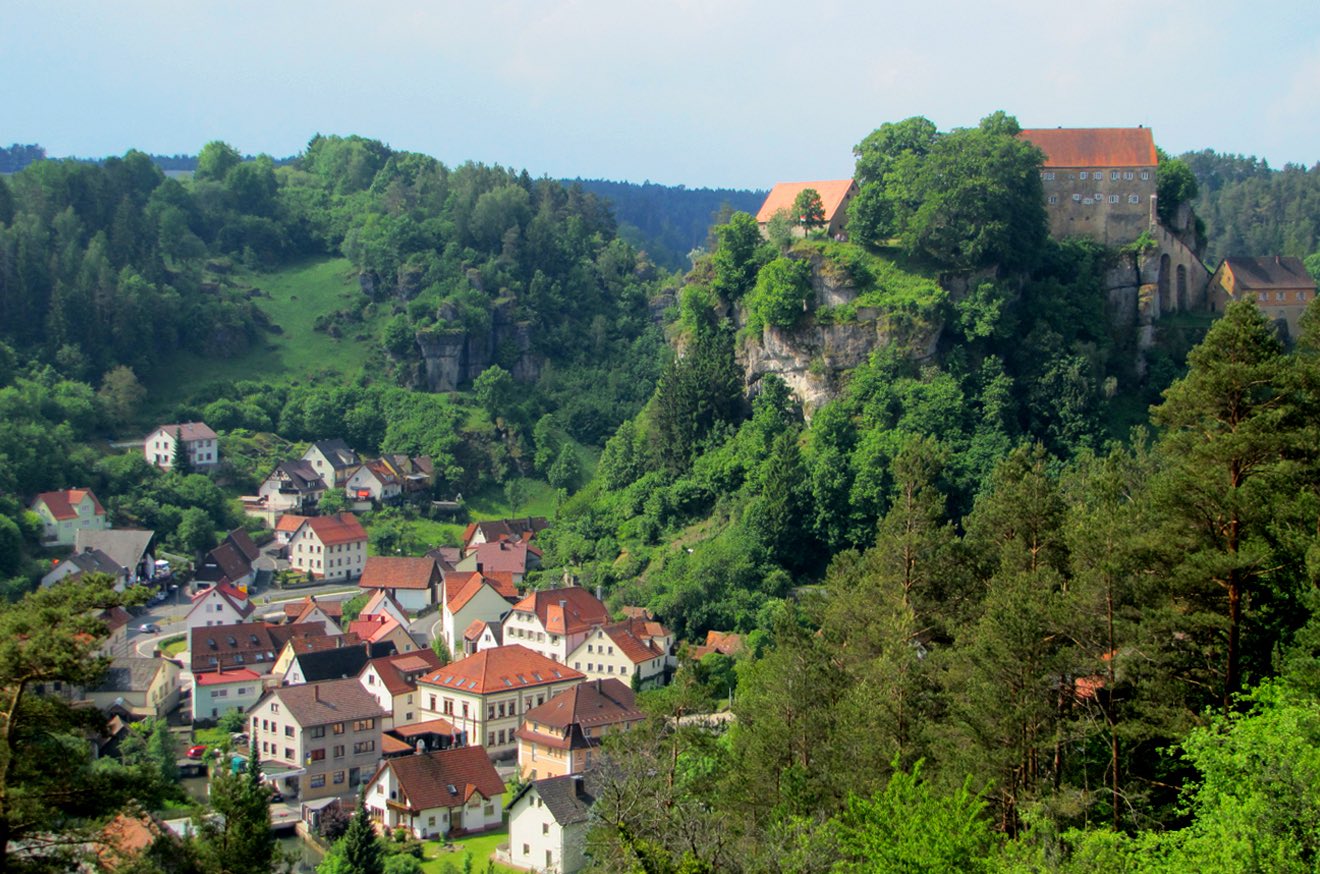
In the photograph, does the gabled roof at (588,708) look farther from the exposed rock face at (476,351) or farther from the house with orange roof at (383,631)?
the exposed rock face at (476,351)

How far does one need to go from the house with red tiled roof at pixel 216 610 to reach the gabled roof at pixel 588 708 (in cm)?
1757

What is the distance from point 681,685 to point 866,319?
108 feet

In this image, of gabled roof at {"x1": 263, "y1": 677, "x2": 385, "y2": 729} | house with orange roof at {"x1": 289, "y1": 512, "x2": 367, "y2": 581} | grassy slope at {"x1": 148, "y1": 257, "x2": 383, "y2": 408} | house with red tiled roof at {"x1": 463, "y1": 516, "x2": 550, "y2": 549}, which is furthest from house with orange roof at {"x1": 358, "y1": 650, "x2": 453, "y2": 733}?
grassy slope at {"x1": 148, "y1": 257, "x2": 383, "y2": 408}

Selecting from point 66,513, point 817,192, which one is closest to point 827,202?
point 817,192

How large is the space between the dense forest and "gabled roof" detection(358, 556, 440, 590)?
5573 millimetres

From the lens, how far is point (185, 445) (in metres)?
77.5

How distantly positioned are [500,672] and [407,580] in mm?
16240

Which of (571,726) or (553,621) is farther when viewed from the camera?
(553,621)

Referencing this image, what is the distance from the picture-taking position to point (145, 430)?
268ft

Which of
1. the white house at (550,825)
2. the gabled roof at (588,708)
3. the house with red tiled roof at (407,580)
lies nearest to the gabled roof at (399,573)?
the house with red tiled roof at (407,580)

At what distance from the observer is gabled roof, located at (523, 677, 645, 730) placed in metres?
46.8

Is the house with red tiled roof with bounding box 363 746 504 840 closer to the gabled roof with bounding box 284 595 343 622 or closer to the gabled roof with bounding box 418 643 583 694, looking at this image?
the gabled roof with bounding box 418 643 583 694

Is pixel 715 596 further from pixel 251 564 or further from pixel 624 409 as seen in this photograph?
pixel 624 409

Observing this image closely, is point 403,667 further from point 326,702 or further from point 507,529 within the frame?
point 507,529
